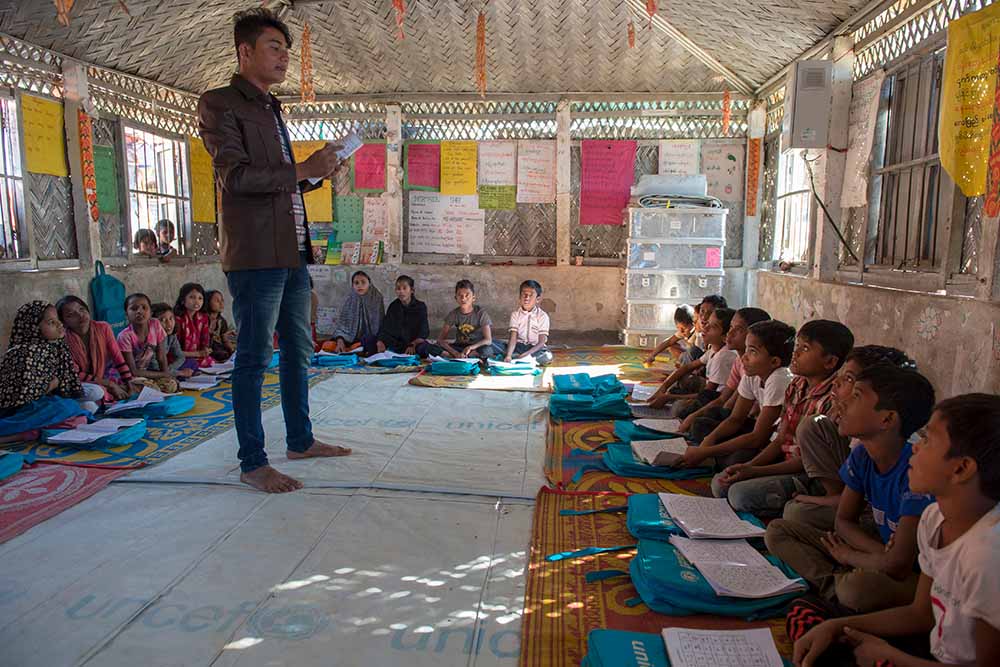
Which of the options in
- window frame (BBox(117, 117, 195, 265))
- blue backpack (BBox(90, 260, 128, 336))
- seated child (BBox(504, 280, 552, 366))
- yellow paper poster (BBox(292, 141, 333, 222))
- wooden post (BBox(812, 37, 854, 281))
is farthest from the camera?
yellow paper poster (BBox(292, 141, 333, 222))

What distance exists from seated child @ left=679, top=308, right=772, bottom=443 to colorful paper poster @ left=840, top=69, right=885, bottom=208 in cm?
145

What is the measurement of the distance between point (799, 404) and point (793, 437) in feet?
0.47

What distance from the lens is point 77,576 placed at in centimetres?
214

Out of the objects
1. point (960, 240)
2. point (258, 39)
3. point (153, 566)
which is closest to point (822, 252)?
point (960, 240)

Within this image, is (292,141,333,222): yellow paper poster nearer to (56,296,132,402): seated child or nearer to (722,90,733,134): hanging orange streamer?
(56,296,132,402): seated child

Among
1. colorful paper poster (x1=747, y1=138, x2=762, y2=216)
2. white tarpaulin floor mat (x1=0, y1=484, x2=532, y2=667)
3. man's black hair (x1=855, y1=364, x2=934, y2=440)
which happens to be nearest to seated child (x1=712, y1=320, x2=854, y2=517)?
man's black hair (x1=855, y1=364, x2=934, y2=440)

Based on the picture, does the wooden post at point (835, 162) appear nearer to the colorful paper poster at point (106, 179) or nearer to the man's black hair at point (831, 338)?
the man's black hair at point (831, 338)

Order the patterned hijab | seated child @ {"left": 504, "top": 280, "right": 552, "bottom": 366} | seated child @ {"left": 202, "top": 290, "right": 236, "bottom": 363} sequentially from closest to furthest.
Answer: the patterned hijab, seated child @ {"left": 202, "top": 290, "right": 236, "bottom": 363}, seated child @ {"left": 504, "top": 280, "right": 552, "bottom": 366}

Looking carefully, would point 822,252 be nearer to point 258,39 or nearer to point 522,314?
point 522,314

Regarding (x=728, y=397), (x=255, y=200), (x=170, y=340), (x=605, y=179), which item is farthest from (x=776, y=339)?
(x=605, y=179)

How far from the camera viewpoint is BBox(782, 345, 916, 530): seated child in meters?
2.26

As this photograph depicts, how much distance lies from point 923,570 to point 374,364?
16.4 ft

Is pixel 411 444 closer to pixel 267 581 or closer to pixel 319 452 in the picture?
pixel 319 452

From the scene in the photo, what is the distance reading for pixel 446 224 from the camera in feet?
25.0
